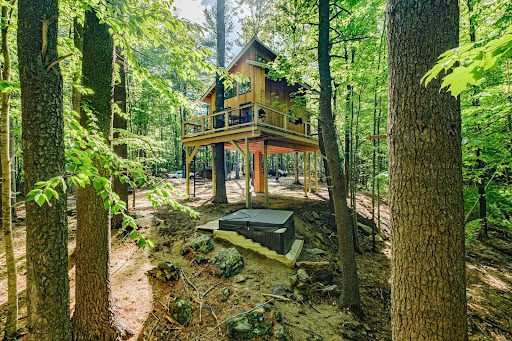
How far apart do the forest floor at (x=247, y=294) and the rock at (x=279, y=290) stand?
0.01m

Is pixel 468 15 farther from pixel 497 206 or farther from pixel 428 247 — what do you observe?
pixel 428 247

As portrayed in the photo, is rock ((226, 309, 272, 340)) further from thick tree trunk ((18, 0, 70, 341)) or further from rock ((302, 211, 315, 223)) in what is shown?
rock ((302, 211, 315, 223))

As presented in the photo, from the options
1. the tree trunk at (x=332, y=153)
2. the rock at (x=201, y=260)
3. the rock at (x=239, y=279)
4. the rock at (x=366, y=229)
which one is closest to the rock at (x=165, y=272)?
the rock at (x=201, y=260)

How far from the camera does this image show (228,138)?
9.91 metres

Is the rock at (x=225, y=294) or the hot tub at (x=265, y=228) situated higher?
the hot tub at (x=265, y=228)

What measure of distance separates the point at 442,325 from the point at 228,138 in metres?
9.02

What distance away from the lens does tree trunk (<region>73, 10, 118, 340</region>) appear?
3.19m

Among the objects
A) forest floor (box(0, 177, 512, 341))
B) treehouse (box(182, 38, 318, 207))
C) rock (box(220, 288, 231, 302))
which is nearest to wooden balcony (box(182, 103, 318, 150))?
treehouse (box(182, 38, 318, 207))

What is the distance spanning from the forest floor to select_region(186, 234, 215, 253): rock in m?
0.19

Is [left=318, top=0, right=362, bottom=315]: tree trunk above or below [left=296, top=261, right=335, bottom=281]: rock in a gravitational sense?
above

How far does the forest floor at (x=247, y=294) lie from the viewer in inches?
154

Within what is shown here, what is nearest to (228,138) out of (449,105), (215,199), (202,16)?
(215,199)

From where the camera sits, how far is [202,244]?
6016 millimetres

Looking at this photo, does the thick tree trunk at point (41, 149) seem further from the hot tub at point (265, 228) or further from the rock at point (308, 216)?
the rock at point (308, 216)
